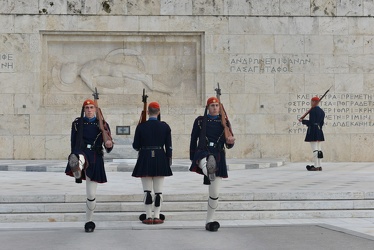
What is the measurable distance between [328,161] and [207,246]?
12.4m

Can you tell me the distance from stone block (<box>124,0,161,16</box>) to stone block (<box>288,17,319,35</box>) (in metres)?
3.69

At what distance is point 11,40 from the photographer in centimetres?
1862

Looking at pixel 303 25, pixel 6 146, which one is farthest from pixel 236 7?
pixel 6 146

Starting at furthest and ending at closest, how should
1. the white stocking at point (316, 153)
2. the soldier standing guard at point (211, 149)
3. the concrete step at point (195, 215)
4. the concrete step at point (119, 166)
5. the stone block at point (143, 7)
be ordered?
1. the stone block at point (143, 7)
2. the white stocking at point (316, 153)
3. the concrete step at point (119, 166)
4. the concrete step at point (195, 215)
5. the soldier standing guard at point (211, 149)

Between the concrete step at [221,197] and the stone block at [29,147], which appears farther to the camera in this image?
the stone block at [29,147]

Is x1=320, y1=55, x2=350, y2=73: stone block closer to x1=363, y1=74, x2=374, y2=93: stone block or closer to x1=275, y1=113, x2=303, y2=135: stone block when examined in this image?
x1=363, y1=74, x2=374, y2=93: stone block

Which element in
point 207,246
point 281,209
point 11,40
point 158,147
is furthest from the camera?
point 11,40

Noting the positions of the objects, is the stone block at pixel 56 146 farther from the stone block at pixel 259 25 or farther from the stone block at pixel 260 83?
the stone block at pixel 259 25

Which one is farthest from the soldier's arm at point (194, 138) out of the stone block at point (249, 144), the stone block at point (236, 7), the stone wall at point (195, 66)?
the stone block at point (236, 7)

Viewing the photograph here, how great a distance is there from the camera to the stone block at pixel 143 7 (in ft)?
62.1

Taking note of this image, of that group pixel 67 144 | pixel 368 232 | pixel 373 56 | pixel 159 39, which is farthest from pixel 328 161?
pixel 368 232

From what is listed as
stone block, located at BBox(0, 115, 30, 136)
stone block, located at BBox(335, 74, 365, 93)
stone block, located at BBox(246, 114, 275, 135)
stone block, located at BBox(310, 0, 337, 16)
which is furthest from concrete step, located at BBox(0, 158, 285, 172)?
stone block, located at BBox(310, 0, 337, 16)

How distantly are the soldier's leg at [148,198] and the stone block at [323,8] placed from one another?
1162cm

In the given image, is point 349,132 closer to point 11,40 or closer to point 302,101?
point 302,101
